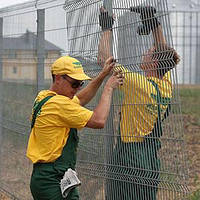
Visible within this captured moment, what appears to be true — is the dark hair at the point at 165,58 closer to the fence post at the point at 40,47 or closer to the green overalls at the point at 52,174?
the green overalls at the point at 52,174

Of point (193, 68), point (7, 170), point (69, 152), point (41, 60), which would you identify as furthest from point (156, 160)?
point (193, 68)

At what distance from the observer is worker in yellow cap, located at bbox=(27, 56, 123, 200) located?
505 cm

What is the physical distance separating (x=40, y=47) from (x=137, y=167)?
9.21 ft

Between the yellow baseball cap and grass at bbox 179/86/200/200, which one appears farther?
grass at bbox 179/86/200/200

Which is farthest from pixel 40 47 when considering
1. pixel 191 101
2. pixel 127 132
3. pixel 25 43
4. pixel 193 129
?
pixel 191 101

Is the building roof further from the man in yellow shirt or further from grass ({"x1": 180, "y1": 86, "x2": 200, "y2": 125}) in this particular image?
grass ({"x1": 180, "y1": 86, "x2": 200, "y2": 125})

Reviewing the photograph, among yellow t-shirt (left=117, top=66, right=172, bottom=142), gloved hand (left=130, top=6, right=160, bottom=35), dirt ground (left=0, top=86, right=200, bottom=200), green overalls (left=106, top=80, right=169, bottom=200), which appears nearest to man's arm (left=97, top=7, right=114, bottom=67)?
yellow t-shirt (left=117, top=66, right=172, bottom=142)

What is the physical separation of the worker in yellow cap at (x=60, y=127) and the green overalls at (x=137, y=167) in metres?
0.52

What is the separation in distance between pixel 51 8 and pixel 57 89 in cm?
253

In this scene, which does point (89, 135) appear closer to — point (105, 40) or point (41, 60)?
point (105, 40)

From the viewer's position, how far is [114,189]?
5820 millimetres

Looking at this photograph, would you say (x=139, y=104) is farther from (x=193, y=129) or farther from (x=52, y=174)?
(x=193, y=129)

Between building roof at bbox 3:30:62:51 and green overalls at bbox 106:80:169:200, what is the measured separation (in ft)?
7.17

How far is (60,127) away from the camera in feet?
16.9
